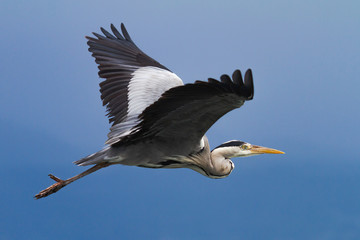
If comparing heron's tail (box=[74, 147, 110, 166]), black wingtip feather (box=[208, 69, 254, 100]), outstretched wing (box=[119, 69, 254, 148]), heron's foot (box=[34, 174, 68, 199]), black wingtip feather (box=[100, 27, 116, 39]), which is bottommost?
heron's foot (box=[34, 174, 68, 199])

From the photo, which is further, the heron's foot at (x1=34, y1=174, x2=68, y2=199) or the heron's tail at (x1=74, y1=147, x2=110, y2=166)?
the heron's foot at (x1=34, y1=174, x2=68, y2=199)

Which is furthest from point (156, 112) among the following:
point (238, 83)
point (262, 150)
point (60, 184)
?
point (262, 150)

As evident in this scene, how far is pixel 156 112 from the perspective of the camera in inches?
186

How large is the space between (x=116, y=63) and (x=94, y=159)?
180 cm

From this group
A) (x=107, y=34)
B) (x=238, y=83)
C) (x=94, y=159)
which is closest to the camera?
(x=238, y=83)

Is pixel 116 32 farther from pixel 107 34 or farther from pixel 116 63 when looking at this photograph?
pixel 116 63

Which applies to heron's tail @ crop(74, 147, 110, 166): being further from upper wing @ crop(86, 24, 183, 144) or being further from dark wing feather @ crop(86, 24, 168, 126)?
dark wing feather @ crop(86, 24, 168, 126)

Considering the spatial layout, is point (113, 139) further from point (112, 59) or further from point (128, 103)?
point (112, 59)

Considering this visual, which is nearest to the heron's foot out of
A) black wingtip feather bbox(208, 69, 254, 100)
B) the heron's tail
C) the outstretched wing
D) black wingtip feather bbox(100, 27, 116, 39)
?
the heron's tail

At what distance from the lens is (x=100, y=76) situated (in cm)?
647

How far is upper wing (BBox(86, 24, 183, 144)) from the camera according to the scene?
591 centimetres

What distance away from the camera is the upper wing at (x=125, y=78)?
5.91 m

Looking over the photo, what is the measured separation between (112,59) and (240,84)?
2.90 meters

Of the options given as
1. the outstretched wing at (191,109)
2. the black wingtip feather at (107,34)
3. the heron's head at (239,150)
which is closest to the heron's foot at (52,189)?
the outstretched wing at (191,109)
